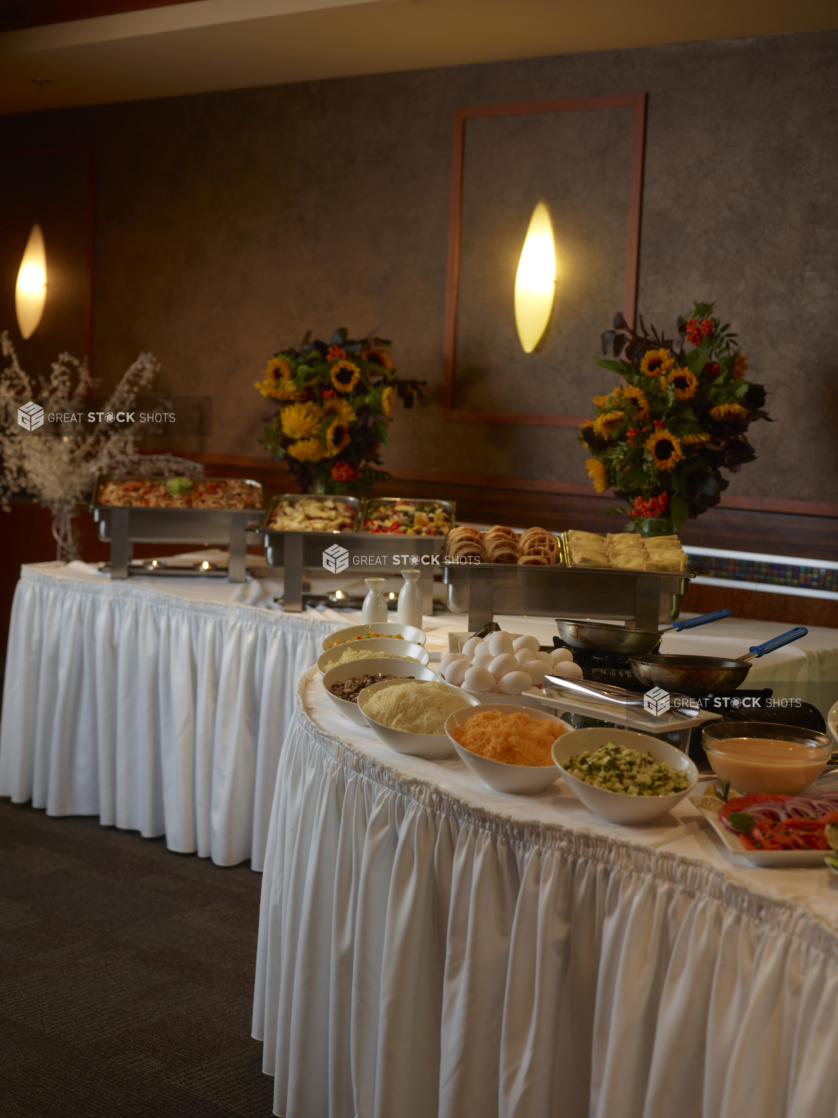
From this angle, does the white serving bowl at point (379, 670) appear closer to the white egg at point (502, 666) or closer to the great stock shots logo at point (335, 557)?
the white egg at point (502, 666)

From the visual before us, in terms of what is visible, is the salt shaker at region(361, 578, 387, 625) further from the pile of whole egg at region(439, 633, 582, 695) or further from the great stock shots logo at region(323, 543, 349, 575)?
the pile of whole egg at region(439, 633, 582, 695)

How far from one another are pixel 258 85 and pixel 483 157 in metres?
1.41

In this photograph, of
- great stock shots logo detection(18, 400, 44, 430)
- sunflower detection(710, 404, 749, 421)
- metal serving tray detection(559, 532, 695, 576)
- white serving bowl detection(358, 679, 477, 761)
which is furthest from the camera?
great stock shots logo detection(18, 400, 44, 430)

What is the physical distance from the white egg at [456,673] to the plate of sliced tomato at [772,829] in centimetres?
61

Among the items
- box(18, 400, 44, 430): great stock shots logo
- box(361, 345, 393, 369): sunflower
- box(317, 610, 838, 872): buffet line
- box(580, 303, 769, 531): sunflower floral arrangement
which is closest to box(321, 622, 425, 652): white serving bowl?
box(317, 610, 838, 872): buffet line

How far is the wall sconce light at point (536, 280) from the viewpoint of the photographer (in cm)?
436

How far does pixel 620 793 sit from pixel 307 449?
102 inches

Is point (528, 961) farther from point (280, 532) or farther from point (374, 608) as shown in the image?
point (280, 532)

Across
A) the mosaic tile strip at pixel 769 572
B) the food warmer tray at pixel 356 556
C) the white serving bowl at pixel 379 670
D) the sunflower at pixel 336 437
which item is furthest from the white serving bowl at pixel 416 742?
the mosaic tile strip at pixel 769 572

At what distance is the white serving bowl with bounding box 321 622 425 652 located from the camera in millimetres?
2471

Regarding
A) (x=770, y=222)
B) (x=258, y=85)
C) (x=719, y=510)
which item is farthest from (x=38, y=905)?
(x=258, y=85)

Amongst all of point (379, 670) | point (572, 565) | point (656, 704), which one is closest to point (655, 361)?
point (572, 565)

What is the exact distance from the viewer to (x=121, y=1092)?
2.12m

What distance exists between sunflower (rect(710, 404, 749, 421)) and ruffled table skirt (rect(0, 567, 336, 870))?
1.36 m
